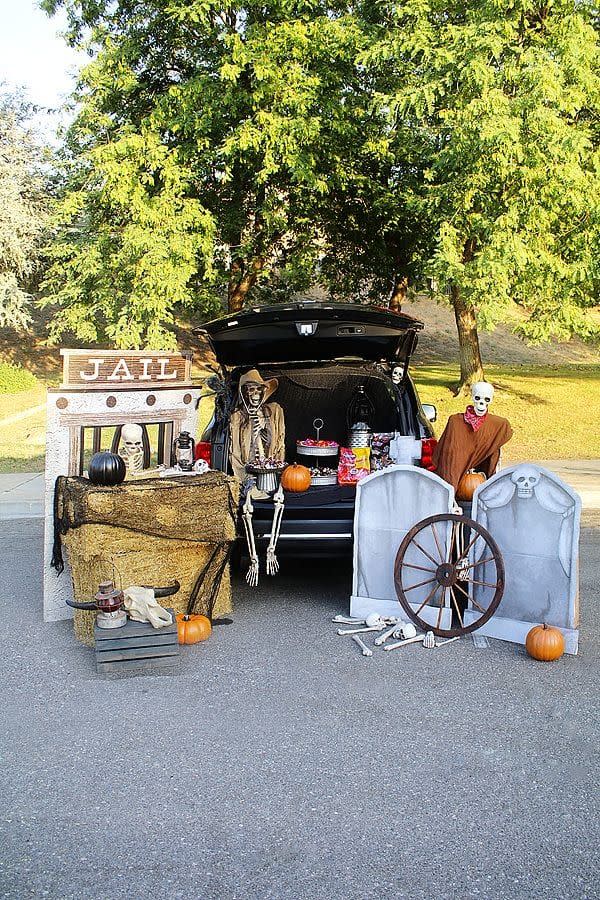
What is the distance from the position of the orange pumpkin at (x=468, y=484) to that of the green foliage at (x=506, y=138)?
→ 23.5 ft

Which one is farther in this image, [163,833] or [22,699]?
[22,699]

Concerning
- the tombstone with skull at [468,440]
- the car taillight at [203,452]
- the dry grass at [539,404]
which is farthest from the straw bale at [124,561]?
the dry grass at [539,404]

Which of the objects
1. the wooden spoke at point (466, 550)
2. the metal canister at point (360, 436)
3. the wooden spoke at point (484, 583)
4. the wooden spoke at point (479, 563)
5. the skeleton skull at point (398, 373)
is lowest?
the wooden spoke at point (484, 583)

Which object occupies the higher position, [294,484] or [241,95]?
[241,95]

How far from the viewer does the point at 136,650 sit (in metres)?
5.41

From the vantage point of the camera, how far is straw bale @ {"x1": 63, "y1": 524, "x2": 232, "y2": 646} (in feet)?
18.9

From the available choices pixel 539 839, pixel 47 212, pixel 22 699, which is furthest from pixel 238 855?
→ pixel 47 212

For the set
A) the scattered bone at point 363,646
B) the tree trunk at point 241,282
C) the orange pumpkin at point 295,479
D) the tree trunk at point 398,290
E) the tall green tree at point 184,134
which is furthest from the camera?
the tree trunk at point 398,290

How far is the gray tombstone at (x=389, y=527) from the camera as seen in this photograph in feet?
20.0

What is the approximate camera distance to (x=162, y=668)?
5.44 meters

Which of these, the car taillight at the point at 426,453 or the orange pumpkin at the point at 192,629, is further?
the car taillight at the point at 426,453

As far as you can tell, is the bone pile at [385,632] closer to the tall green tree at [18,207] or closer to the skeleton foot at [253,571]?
the skeleton foot at [253,571]

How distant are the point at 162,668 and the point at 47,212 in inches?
820

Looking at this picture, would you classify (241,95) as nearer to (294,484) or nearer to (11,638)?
(294,484)
